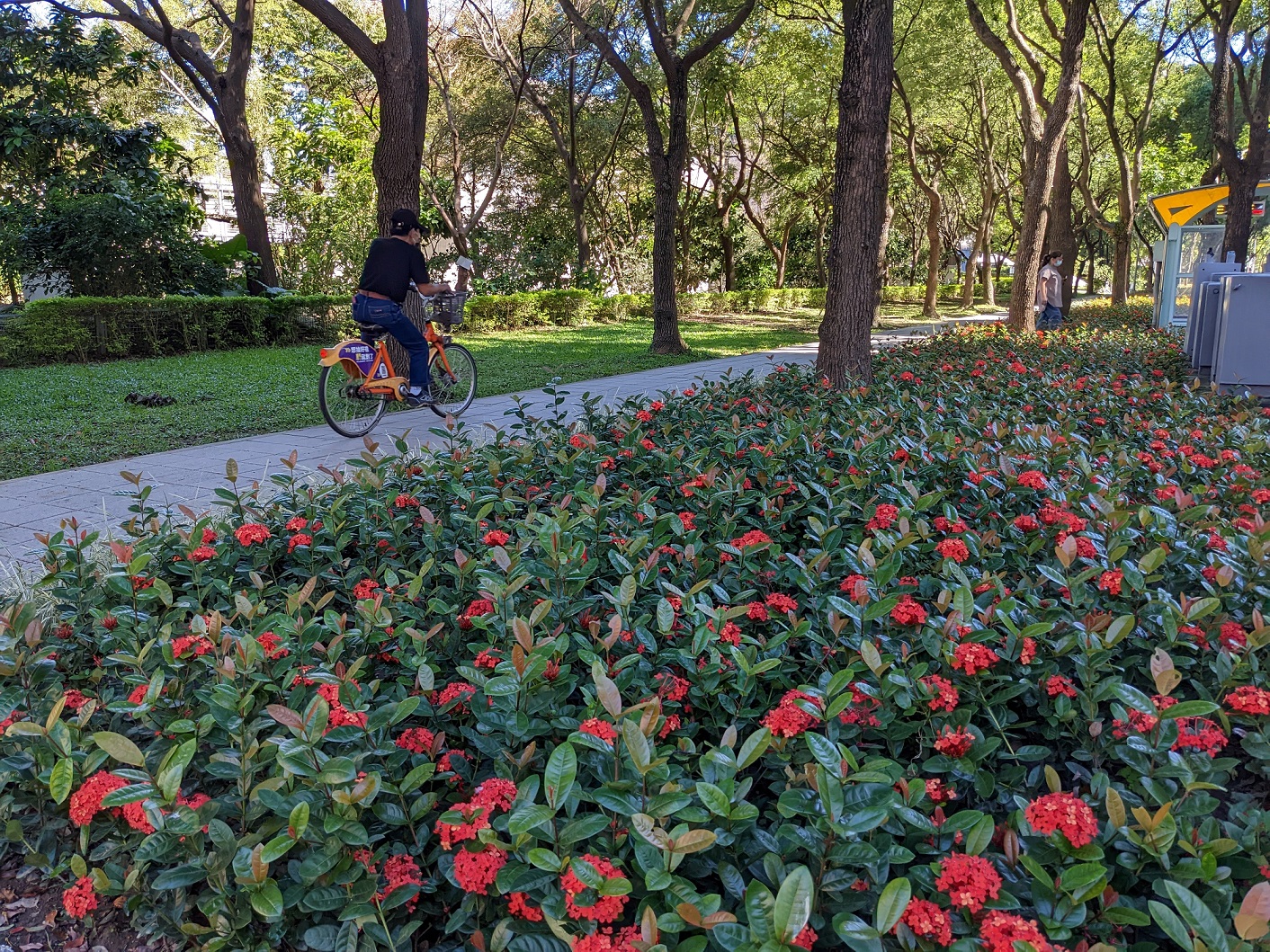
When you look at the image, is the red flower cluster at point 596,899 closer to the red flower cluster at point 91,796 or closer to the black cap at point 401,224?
the red flower cluster at point 91,796

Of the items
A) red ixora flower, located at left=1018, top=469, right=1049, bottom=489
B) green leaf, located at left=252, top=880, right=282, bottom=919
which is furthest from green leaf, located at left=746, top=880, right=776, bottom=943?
red ixora flower, located at left=1018, top=469, right=1049, bottom=489

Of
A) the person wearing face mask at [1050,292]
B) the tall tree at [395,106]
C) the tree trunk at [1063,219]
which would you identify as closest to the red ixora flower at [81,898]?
the tall tree at [395,106]

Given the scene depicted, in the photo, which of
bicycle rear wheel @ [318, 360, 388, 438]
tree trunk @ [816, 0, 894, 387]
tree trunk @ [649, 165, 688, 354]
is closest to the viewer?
tree trunk @ [816, 0, 894, 387]

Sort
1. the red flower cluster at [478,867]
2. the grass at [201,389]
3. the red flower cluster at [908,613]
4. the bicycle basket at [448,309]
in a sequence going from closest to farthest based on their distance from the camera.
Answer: the red flower cluster at [478,867]
the red flower cluster at [908,613]
the grass at [201,389]
the bicycle basket at [448,309]

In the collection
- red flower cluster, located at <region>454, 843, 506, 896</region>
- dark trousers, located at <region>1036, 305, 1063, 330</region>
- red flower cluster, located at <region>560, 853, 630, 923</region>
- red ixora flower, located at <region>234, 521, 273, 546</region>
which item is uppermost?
dark trousers, located at <region>1036, 305, 1063, 330</region>

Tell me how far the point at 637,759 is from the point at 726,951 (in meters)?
0.31

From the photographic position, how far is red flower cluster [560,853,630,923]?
1.28 metres

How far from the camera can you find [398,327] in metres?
7.27

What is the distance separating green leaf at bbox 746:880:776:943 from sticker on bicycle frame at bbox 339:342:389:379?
21.5ft

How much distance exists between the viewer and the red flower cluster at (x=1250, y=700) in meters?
1.65

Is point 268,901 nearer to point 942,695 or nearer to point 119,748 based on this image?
point 119,748

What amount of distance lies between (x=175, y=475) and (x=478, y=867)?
5.62 m

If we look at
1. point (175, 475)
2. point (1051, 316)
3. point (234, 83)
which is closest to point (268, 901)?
point (175, 475)

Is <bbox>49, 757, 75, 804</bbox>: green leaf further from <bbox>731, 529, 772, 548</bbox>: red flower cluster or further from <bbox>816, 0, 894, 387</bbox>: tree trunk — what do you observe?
<bbox>816, 0, 894, 387</bbox>: tree trunk
